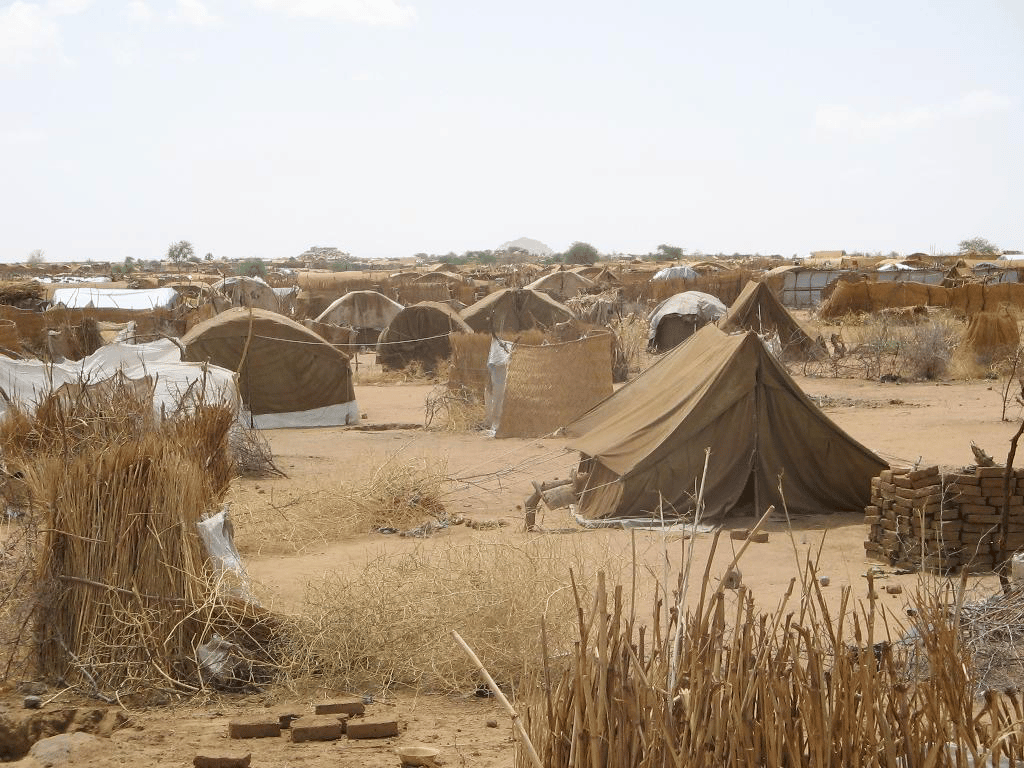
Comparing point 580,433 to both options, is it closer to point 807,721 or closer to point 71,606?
point 71,606

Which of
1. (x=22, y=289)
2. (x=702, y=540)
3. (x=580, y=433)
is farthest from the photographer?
(x=22, y=289)

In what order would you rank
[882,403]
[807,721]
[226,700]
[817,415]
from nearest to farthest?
[807,721], [226,700], [817,415], [882,403]

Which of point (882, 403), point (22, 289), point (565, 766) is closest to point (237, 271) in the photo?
point (22, 289)

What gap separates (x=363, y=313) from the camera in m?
26.0

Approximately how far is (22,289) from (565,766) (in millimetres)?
25938

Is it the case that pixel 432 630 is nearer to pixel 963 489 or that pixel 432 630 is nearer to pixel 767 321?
pixel 963 489

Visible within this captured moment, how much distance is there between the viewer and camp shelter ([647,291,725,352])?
24.1m

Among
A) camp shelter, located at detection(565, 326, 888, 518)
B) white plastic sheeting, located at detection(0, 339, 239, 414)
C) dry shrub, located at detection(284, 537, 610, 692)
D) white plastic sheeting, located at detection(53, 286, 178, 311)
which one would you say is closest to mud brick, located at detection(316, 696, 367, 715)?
dry shrub, located at detection(284, 537, 610, 692)

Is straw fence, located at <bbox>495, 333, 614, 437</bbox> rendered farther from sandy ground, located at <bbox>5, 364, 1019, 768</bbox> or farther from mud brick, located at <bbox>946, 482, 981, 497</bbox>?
mud brick, located at <bbox>946, 482, 981, 497</bbox>

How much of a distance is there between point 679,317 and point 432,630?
759 inches

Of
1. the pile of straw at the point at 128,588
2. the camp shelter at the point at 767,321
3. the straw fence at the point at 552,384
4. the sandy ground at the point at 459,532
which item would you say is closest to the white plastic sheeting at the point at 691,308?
the camp shelter at the point at 767,321

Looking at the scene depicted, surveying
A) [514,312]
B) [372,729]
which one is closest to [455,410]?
[514,312]

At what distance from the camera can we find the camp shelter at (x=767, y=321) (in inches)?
854

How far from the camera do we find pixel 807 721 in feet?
9.76
